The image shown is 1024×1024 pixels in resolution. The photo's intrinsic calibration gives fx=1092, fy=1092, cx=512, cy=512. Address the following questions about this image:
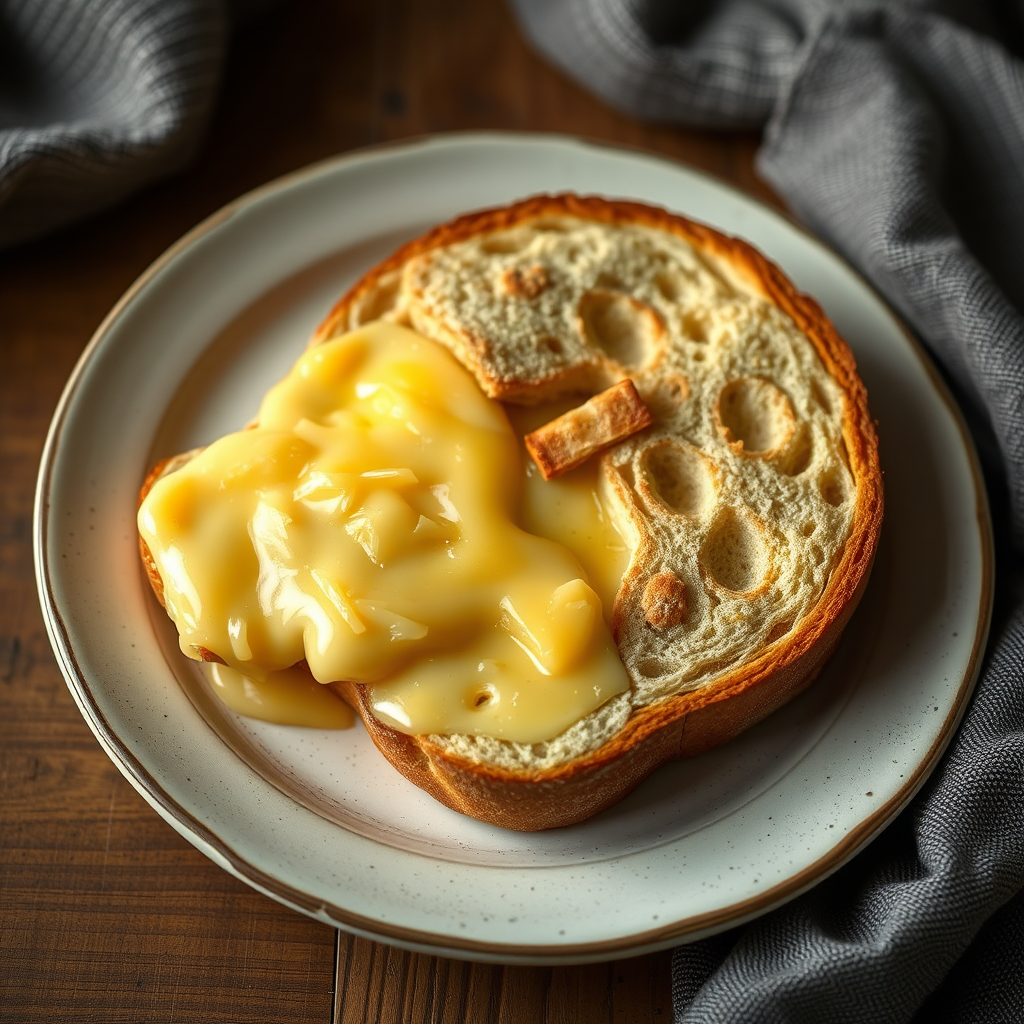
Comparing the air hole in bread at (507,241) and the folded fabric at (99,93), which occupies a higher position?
the air hole in bread at (507,241)

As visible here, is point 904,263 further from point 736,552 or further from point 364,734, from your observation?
point 364,734

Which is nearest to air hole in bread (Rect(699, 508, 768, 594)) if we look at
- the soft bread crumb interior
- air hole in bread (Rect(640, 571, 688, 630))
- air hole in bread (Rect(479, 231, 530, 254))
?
the soft bread crumb interior

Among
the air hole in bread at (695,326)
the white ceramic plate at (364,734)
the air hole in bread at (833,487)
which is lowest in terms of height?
the white ceramic plate at (364,734)

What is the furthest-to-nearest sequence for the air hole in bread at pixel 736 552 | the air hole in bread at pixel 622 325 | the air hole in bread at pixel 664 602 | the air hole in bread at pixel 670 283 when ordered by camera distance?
the air hole in bread at pixel 670 283, the air hole in bread at pixel 622 325, the air hole in bread at pixel 736 552, the air hole in bread at pixel 664 602

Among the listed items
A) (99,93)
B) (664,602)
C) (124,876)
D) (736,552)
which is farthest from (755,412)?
(99,93)

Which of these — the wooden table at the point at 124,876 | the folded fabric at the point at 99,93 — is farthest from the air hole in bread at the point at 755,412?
the folded fabric at the point at 99,93

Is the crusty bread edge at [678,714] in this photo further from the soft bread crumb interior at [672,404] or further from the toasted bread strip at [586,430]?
the toasted bread strip at [586,430]

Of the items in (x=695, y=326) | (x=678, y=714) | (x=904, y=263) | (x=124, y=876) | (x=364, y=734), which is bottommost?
(x=124, y=876)
